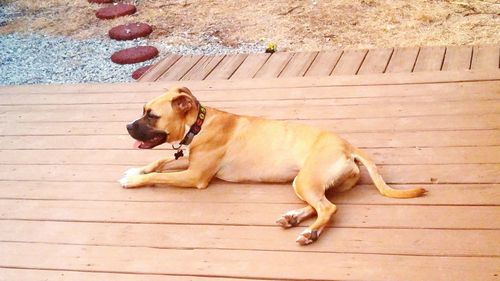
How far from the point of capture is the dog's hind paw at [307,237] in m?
2.80

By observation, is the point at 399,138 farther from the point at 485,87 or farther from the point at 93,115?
the point at 93,115

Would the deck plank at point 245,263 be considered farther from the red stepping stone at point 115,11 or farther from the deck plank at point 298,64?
the red stepping stone at point 115,11

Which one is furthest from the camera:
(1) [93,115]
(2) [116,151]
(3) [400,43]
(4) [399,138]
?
(3) [400,43]

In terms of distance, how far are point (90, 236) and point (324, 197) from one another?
46.3 inches

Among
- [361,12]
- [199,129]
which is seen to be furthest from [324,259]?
[361,12]

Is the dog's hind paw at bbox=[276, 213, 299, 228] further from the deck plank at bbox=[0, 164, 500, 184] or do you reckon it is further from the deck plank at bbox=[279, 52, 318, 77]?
the deck plank at bbox=[279, 52, 318, 77]

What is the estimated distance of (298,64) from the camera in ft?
16.6

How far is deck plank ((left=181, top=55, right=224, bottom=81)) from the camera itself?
511cm

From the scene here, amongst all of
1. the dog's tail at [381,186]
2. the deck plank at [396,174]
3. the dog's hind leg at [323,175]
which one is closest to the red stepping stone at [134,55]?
the deck plank at [396,174]

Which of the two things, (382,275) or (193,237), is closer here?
(382,275)

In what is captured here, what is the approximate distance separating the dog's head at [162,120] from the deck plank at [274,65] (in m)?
1.68

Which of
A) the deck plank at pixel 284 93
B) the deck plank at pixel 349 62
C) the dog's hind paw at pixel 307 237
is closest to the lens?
the dog's hind paw at pixel 307 237

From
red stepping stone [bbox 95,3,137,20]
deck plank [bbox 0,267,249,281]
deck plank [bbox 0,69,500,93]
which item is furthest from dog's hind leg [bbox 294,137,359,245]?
red stepping stone [bbox 95,3,137,20]

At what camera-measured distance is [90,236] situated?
3.13 m
